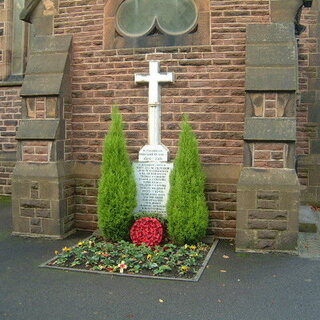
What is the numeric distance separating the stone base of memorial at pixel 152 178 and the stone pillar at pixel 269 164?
1.18m

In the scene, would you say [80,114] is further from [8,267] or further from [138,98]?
[8,267]

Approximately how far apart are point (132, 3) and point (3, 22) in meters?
5.05

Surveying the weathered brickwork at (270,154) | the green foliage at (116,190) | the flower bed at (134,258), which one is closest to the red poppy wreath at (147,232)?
the flower bed at (134,258)

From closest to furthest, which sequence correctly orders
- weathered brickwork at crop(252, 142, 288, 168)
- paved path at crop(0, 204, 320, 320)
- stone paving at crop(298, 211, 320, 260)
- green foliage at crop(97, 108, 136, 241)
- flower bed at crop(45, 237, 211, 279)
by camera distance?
paved path at crop(0, 204, 320, 320), flower bed at crop(45, 237, 211, 279), stone paving at crop(298, 211, 320, 260), weathered brickwork at crop(252, 142, 288, 168), green foliage at crop(97, 108, 136, 241)

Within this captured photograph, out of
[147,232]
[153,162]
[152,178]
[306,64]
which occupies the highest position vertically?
[306,64]

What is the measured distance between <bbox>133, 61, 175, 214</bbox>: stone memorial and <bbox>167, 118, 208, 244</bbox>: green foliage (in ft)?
1.37

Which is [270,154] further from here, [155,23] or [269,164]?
[155,23]

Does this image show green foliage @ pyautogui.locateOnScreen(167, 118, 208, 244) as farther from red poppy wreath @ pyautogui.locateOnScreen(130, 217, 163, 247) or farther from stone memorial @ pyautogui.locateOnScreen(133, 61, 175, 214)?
stone memorial @ pyautogui.locateOnScreen(133, 61, 175, 214)

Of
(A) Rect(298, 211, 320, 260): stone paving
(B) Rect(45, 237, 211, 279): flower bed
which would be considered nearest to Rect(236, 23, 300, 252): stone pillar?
(A) Rect(298, 211, 320, 260): stone paving

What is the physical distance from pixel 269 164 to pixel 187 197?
120 centimetres

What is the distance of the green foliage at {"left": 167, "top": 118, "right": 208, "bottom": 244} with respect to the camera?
5625 mm

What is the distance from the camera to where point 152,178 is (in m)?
6.21

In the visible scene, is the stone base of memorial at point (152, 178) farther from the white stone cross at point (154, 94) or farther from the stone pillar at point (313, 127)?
the stone pillar at point (313, 127)

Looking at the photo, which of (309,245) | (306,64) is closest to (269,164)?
(309,245)
